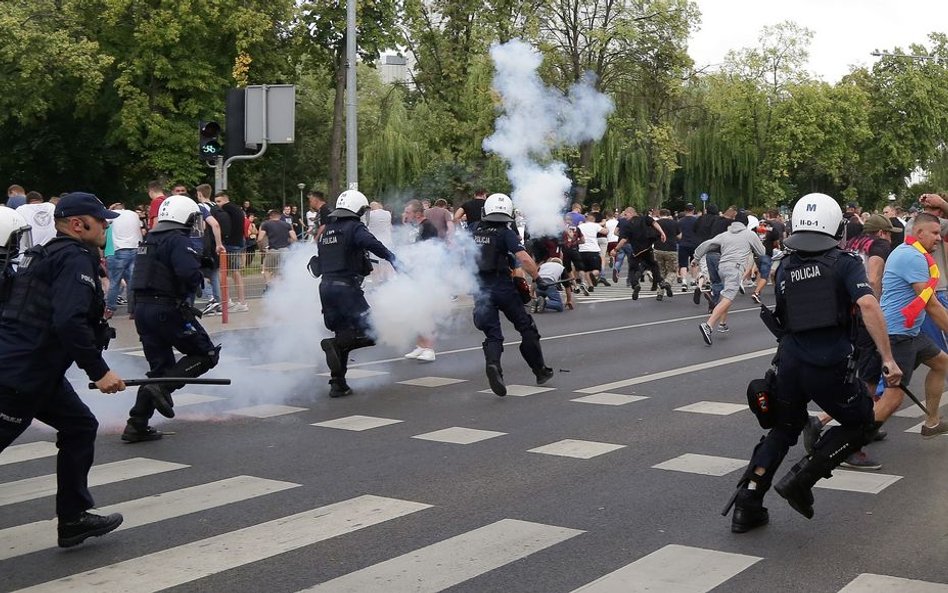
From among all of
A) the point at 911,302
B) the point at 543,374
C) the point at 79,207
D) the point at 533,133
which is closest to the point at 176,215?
the point at 79,207

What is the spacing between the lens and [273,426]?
9.30 m

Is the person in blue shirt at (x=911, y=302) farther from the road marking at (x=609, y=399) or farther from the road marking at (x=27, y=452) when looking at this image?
the road marking at (x=27, y=452)

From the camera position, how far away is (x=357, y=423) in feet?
31.0

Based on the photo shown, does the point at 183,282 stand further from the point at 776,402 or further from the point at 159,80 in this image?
the point at 159,80

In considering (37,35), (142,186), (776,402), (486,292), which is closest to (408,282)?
(486,292)

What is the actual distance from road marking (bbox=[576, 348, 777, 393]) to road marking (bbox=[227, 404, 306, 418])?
112 inches

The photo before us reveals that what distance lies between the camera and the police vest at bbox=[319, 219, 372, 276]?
1091 centimetres

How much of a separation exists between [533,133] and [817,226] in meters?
11.7

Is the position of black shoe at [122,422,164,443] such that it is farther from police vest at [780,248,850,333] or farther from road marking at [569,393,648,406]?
police vest at [780,248,850,333]

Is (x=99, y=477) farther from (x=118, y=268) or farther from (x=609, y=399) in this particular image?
(x=118, y=268)

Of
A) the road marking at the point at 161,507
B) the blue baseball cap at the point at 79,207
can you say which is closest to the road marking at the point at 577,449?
the road marking at the point at 161,507

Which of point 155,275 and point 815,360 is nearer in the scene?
point 815,360

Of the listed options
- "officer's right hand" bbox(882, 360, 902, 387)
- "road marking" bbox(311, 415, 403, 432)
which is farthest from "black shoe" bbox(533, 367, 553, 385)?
"officer's right hand" bbox(882, 360, 902, 387)

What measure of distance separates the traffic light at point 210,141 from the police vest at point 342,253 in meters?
6.30
